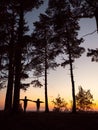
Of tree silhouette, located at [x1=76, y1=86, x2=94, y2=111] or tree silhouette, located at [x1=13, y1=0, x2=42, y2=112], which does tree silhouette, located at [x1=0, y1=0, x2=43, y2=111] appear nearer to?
tree silhouette, located at [x1=13, y1=0, x2=42, y2=112]

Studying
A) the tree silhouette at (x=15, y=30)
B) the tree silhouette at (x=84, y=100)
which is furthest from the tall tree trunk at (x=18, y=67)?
the tree silhouette at (x=84, y=100)

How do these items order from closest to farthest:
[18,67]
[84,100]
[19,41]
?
[18,67] < [19,41] < [84,100]

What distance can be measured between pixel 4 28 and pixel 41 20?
1214 cm

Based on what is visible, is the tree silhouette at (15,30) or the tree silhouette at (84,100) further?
the tree silhouette at (84,100)

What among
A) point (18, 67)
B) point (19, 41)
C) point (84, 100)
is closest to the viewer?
point (18, 67)

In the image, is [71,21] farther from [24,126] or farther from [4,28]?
[24,126]

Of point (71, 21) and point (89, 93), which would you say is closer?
point (71, 21)

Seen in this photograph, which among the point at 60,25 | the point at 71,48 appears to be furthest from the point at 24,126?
the point at 71,48

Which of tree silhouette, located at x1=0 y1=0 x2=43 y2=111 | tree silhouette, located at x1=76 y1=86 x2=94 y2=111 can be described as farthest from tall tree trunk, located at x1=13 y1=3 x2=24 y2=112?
tree silhouette, located at x1=76 y1=86 x2=94 y2=111

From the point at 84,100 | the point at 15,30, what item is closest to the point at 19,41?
the point at 15,30

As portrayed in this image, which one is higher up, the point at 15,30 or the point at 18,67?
the point at 15,30

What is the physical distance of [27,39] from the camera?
1916 centimetres

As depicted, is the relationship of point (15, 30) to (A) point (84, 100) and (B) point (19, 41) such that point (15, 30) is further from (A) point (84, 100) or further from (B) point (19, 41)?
(A) point (84, 100)

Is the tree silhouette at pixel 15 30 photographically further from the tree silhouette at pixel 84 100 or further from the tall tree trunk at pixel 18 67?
the tree silhouette at pixel 84 100
